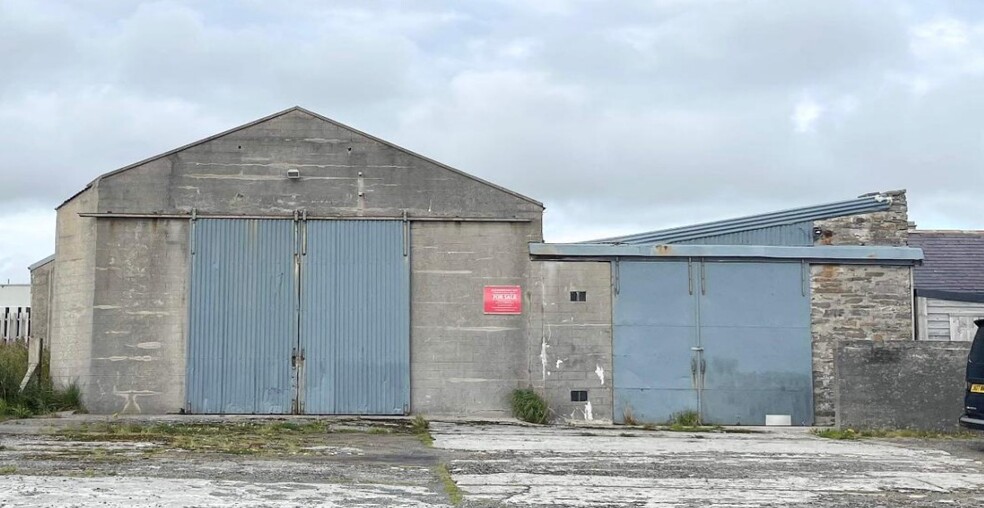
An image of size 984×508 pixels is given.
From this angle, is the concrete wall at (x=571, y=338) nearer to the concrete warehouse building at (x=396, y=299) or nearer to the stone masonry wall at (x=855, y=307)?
the concrete warehouse building at (x=396, y=299)

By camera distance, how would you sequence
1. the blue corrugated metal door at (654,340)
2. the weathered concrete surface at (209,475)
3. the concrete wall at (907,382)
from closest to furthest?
the weathered concrete surface at (209,475) < the concrete wall at (907,382) < the blue corrugated metal door at (654,340)

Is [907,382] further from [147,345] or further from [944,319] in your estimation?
[147,345]

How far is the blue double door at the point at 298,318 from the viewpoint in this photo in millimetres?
17734

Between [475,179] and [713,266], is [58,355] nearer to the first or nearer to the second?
[475,179]

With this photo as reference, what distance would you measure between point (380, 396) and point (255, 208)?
383cm

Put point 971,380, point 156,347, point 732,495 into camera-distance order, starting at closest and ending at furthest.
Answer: point 732,495 → point 971,380 → point 156,347

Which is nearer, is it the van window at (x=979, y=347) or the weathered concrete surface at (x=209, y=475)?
the weathered concrete surface at (x=209, y=475)

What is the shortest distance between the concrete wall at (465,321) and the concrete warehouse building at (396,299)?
0.03 metres

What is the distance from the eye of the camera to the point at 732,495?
31.5 feet

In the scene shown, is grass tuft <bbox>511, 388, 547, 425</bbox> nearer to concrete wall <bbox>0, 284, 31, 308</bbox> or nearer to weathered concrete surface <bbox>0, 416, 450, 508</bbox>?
weathered concrete surface <bbox>0, 416, 450, 508</bbox>

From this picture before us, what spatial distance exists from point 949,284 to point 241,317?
14.5 meters

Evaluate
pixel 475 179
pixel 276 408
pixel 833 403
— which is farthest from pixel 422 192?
pixel 833 403

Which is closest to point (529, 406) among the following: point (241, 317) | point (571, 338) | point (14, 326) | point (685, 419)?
point (571, 338)

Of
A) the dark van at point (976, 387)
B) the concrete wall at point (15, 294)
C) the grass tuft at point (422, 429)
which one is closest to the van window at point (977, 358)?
the dark van at point (976, 387)
